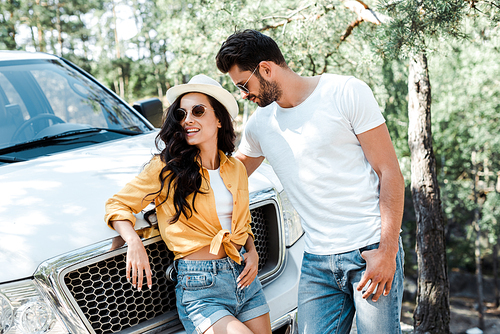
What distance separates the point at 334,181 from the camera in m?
2.16

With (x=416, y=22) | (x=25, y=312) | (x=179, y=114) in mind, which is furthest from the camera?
(x=416, y=22)

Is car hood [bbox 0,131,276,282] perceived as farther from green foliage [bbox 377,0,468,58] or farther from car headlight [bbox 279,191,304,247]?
green foliage [bbox 377,0,468,58]

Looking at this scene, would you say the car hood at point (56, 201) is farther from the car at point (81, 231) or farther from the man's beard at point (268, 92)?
the man's beard at point (268, 92)

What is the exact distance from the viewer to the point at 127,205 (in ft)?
6.68

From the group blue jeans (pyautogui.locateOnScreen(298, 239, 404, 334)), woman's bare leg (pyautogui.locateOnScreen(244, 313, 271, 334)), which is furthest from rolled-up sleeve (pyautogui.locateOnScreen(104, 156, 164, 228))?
blue jeans (pyautogui.locateOnScreen(298, 239, 404, 334))

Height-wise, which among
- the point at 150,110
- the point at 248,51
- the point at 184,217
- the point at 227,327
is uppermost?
the point at 248,51

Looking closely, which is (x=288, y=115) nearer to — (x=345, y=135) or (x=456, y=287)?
(x=345, y=135)

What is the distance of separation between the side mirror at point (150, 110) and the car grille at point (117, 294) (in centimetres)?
197

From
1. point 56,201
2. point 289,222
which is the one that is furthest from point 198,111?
point 289,222

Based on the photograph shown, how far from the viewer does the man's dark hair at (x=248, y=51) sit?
7.33 feet

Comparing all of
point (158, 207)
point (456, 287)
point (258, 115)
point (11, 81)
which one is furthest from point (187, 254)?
point (456, 287)

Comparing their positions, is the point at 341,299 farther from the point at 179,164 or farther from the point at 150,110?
the point at 150,110

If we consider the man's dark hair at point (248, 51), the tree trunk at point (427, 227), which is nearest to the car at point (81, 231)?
the man's dark hair at point (248, 51)

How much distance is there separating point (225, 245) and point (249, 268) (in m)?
0.20
